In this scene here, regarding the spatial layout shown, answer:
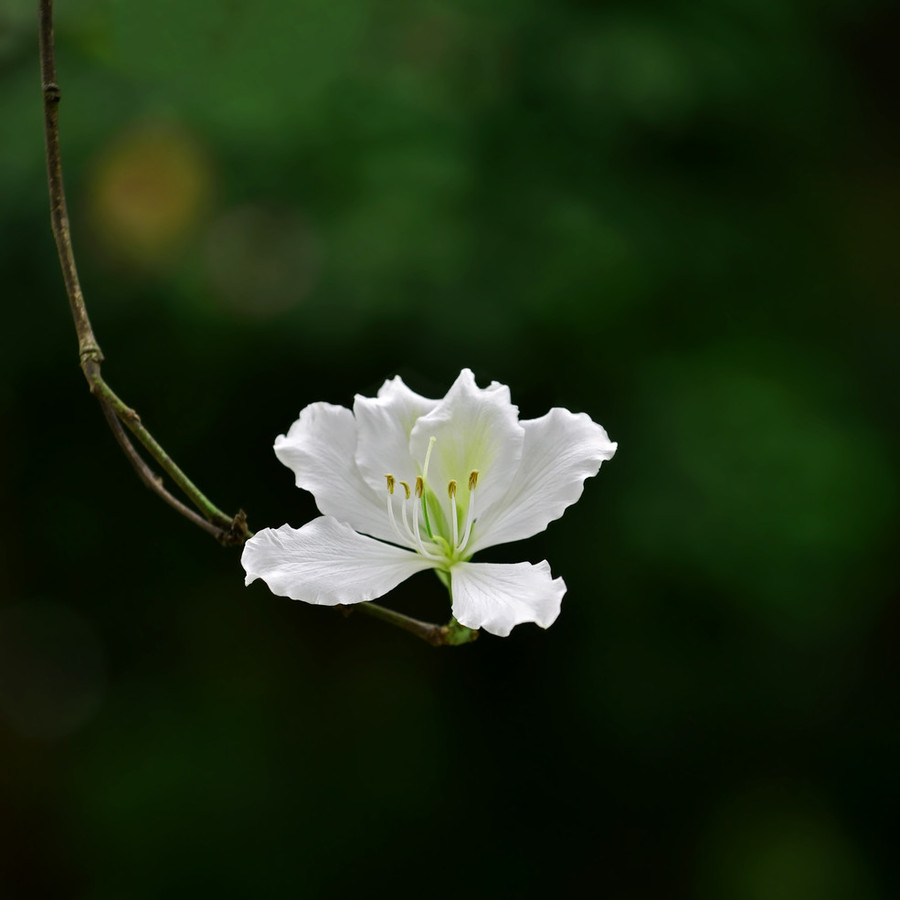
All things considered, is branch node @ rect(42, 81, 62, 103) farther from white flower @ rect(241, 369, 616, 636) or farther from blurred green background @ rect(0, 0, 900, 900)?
blurred green background @ rect(0, 0, 900, 900)

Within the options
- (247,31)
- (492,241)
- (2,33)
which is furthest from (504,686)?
(2,33)

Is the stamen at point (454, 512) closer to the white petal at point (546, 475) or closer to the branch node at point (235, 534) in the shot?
the white petal at point (546, 475)

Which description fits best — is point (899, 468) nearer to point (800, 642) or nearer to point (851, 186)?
point (800, 642)

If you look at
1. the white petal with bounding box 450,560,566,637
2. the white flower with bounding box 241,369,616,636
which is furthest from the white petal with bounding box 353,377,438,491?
the white petal with bounding box 450,560,566,637

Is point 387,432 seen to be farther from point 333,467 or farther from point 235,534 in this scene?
point 235,534

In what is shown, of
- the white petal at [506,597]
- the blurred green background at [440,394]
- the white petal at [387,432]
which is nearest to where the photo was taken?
the white petal at [506,597]

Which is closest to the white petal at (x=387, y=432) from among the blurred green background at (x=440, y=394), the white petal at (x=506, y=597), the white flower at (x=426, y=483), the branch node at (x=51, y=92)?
the white flower at (x=426, y=483)

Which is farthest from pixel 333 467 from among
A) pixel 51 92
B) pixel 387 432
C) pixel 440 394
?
pixel 440 394
